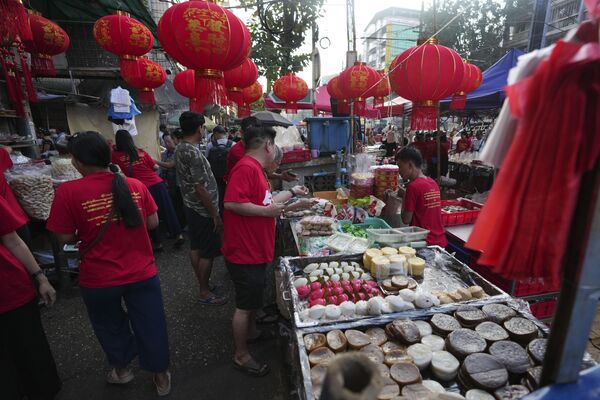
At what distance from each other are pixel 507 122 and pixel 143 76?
600 centimetres

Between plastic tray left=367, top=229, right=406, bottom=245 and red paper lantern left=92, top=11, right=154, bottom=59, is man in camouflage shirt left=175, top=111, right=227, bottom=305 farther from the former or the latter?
plastic tray left=367, top=229, right=406, bottom=245

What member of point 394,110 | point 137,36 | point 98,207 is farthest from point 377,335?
point 394,110

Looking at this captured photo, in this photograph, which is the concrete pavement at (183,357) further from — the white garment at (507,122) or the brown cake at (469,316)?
the white garment at (507,122)

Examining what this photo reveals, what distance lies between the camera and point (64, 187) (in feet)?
6.96

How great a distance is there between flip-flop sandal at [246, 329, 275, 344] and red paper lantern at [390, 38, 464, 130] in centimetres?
314

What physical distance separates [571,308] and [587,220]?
29cm

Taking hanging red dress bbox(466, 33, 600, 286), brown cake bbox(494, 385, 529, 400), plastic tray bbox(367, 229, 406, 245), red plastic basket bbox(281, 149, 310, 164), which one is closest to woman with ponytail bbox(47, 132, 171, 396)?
plastic tray bbox(367, 229, 406, 245)

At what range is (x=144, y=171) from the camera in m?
5.40

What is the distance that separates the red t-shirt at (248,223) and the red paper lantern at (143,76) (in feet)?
11.5

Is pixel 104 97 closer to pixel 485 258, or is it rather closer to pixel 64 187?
pixel 64 187

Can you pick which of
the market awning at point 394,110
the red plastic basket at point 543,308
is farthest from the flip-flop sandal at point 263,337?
the market awning at point 394,110

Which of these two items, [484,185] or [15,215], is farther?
[484,185]

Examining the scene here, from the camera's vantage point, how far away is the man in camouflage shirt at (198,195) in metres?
3.64

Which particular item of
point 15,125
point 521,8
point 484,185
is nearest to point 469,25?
point 521,8
